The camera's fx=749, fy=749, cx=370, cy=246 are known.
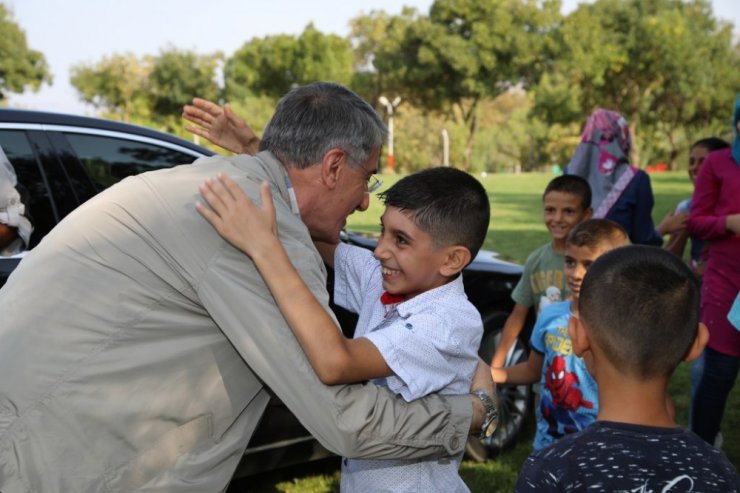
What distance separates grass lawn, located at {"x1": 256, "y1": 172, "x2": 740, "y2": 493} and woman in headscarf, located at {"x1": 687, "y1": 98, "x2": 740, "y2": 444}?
73cm

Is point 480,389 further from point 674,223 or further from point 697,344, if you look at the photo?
point 674,223

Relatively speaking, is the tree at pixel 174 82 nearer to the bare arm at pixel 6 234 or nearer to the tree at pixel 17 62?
the tree at pixel 17 62

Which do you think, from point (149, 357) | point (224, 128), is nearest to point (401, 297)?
point (149, 357)

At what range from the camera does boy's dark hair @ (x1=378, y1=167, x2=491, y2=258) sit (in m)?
2.12

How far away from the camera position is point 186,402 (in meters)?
1.74

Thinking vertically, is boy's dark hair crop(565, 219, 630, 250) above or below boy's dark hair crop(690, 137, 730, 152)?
below

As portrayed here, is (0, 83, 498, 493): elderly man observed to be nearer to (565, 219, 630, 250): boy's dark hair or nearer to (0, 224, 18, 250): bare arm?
(0, 224, 18, 250): bare arm

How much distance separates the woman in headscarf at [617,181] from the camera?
4.94 metres

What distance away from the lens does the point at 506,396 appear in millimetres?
4910

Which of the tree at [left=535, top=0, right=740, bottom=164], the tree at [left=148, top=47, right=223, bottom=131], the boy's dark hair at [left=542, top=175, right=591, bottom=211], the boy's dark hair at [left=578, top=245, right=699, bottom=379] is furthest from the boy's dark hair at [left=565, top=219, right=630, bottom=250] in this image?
the tree at [left=148, top=47, right=223, bottom=131]

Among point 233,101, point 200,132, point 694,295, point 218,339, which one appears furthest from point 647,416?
point 233,101

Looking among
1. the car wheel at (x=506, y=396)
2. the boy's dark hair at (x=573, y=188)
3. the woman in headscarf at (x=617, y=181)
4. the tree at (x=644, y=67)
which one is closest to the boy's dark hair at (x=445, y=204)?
the boy's dark hair at (x=573, y=188)

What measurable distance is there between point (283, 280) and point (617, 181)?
3945 millimetres

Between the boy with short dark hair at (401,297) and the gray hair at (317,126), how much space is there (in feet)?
0.77
